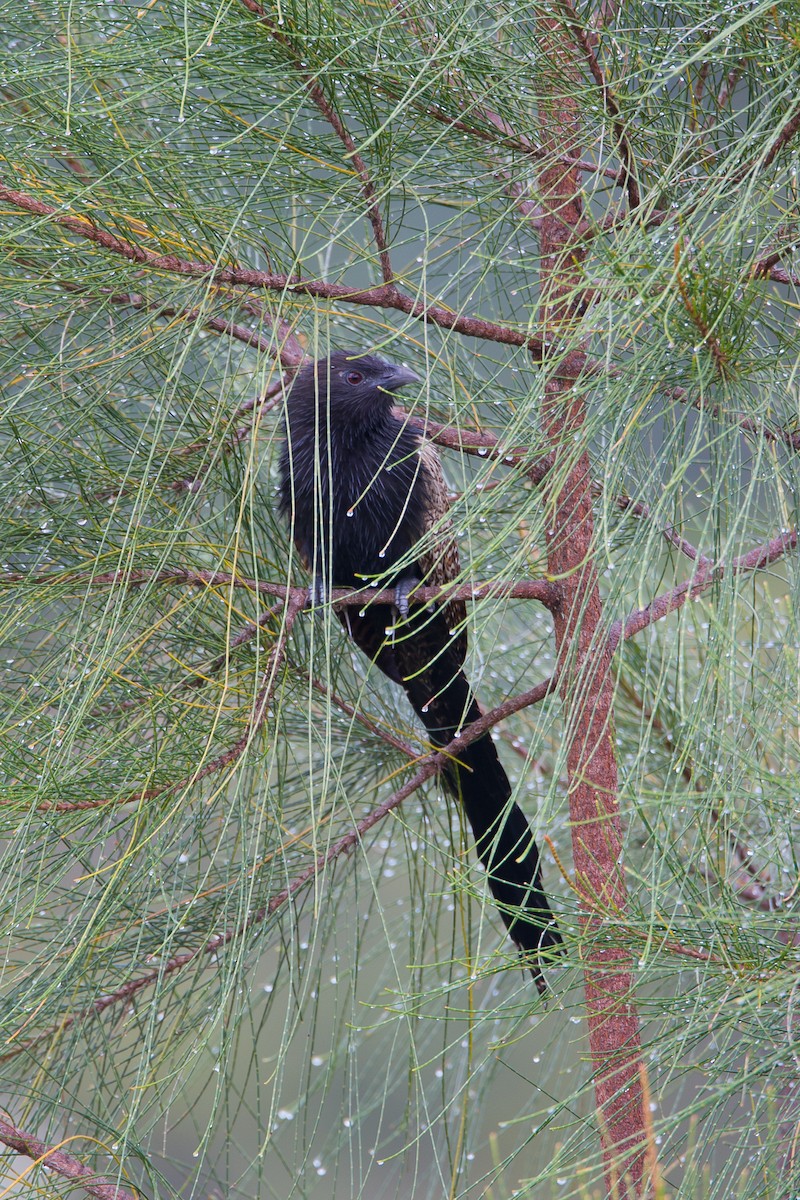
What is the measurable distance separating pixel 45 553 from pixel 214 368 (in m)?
0.55

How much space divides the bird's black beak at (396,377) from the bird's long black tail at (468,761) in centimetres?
34

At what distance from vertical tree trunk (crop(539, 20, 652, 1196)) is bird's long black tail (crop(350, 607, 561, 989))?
0.50 feet

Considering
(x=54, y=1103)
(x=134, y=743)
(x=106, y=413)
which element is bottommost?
(x=54, y=1103)

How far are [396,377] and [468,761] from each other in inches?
22.8

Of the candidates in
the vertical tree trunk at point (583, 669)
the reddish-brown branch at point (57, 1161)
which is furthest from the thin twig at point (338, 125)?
the reddish-brown branch at point (57, 1161)

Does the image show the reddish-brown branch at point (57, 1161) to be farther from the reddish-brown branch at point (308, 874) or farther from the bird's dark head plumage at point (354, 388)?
the bird's dark head plumage at point (354, 388)

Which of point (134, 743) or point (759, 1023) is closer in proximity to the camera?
point (759, 1023)

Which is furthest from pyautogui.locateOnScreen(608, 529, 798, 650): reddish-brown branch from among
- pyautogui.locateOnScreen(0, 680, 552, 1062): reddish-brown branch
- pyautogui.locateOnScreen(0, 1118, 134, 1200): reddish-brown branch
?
pyautogui.locateOnScreen(0, 1118, 134, 1200): reddish-brown branch

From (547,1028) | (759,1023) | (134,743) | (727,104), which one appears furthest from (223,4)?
(547,1028)

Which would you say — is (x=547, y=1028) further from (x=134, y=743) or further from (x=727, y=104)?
(x=727, y=104)

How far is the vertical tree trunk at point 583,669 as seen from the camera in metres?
0.93

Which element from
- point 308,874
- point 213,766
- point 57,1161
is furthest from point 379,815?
point 57,1161

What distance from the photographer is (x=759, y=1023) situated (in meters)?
0.86

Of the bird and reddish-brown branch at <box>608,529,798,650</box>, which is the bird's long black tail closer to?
the bird
